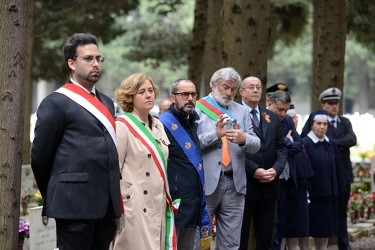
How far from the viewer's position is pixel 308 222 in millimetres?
11609

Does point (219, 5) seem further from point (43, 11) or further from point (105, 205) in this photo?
point (105, 205)

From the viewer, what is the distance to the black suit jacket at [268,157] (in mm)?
9906

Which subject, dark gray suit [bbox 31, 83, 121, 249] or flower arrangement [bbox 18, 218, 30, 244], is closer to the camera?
dark gray suit [bbox 31, 83, 121, 249]

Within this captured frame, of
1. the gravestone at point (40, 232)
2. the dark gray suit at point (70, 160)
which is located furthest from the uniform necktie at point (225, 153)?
the dark gray suit at point (70, 160)

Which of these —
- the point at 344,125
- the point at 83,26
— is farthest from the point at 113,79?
the point at 344,125

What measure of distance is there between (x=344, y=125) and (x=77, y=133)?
707cm

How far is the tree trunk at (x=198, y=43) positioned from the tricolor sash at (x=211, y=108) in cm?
1000

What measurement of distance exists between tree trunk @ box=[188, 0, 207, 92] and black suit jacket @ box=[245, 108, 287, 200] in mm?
9367

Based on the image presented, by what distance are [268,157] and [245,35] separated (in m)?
1.65

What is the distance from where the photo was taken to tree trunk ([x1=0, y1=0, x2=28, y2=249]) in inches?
293

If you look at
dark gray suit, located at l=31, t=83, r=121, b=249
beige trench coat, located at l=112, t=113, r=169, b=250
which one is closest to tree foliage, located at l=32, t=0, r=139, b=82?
beige trench coat, located at l=112, t=113, r=169, b=250

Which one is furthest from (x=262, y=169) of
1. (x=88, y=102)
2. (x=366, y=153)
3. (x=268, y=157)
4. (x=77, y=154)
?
(x=366, y=153)

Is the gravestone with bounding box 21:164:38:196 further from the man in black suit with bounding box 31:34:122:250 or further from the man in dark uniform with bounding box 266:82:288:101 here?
the man in black suit with bounding box 31:34:122:250

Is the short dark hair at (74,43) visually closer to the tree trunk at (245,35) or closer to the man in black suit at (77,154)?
the man in black suit at (77,154)
